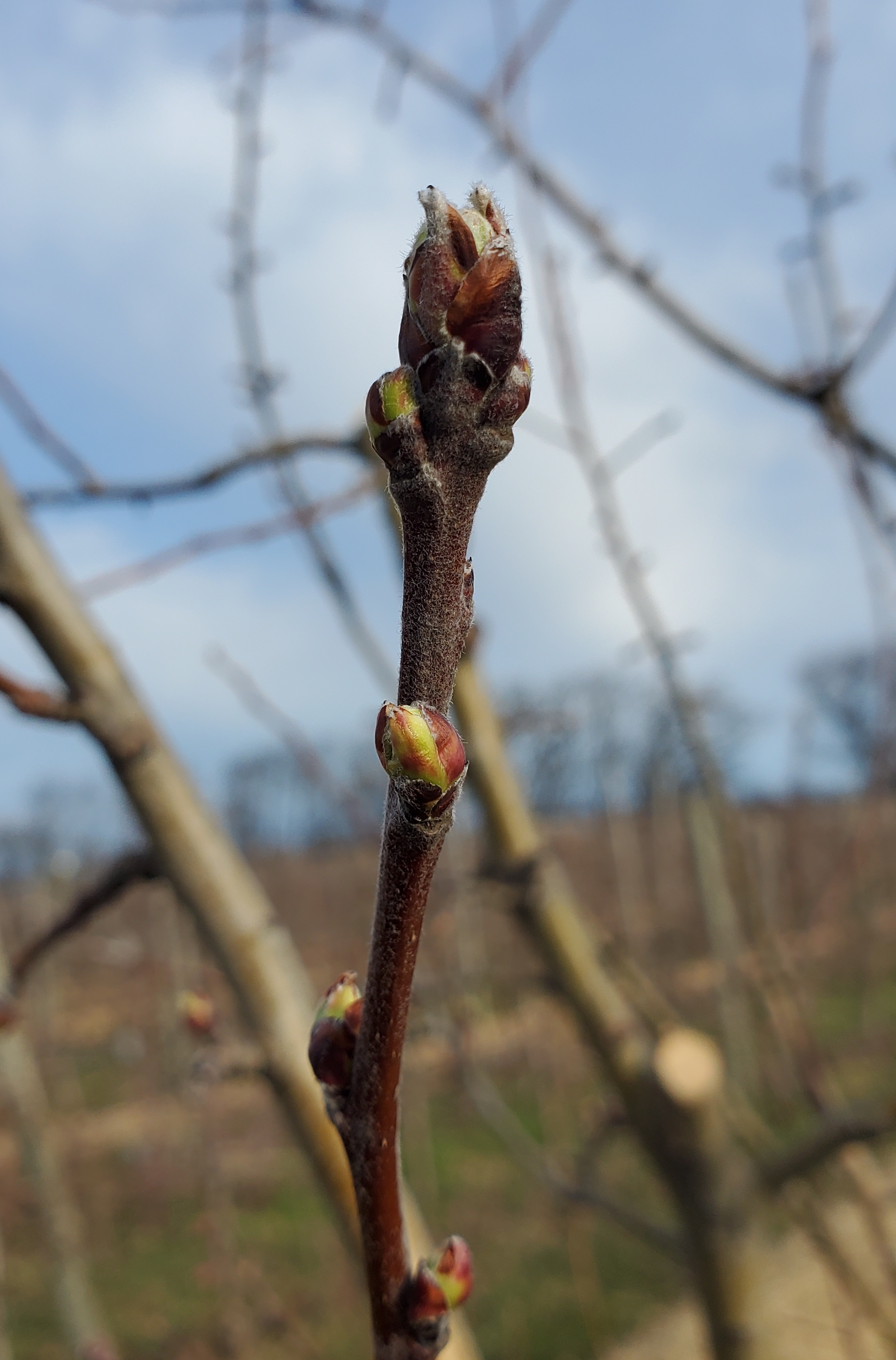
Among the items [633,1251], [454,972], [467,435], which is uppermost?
[467,435]

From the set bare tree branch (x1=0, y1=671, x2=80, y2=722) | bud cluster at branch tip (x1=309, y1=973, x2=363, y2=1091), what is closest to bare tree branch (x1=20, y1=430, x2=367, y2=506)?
bare tree branch (x1=0, y1=671, x2=80, y2=722)

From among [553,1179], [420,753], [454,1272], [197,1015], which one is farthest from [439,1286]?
[553,1179]

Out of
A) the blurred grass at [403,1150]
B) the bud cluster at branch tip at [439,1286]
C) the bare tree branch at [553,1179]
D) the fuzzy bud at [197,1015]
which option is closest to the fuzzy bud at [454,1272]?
the bud cluster at branch tip at [439,1286]

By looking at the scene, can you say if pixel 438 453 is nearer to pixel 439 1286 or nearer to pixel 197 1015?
pixel 439 1286

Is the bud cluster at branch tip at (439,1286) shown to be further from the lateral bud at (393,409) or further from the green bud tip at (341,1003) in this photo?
the lateral bud at (393,409)

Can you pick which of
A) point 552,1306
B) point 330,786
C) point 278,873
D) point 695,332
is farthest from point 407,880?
point 278,873

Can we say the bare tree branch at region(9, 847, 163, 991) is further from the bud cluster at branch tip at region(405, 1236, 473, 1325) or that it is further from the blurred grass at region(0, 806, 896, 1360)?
the bud cluster at branch tip at region(405, 1236, 473, 1325)

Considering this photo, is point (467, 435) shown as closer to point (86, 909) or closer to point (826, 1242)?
point (86, 909)
